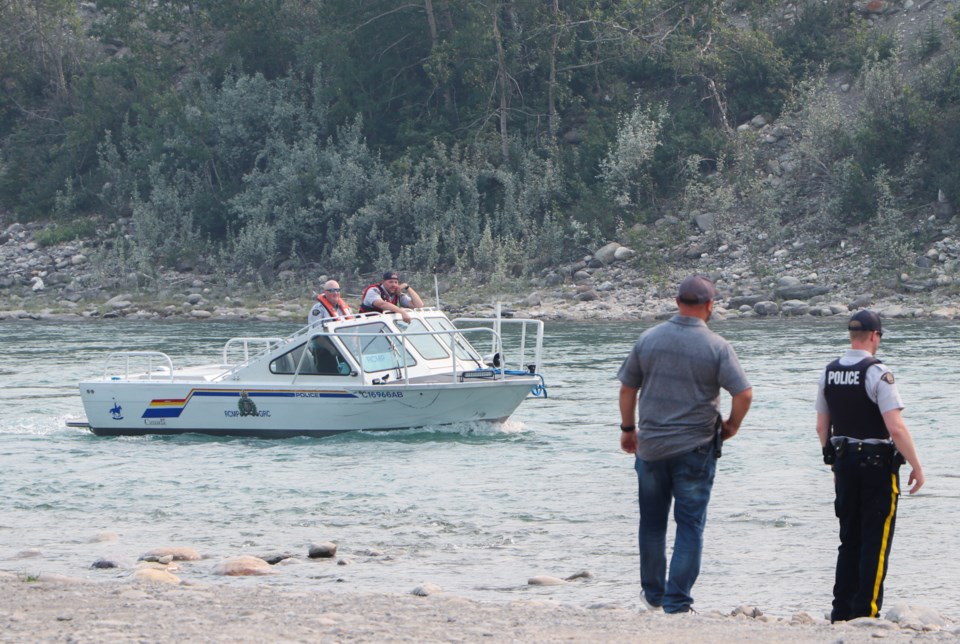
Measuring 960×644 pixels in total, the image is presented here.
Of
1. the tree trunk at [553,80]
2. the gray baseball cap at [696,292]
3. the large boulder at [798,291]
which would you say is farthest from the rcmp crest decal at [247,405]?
the tree trunk at [553,80]

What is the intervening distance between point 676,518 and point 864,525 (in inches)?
43.2

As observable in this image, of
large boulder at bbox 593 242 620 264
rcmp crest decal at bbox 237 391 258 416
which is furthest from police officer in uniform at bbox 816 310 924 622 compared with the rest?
large boulder at bbox 593 242 620 264

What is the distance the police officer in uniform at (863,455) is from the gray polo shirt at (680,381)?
1.91 feet

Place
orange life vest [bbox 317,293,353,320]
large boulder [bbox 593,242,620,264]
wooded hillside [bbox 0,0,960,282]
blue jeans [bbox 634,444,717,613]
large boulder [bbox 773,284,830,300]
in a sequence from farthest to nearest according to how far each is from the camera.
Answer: wooded hillside [bbox 0,0,960,282]
large boulder [bbox 593,242,620,264]
large boulder [bbox 773,284,830,300]
orange life vest [bbox 317,293,353,320]
blue jeans [bbox 634,444,717,613]

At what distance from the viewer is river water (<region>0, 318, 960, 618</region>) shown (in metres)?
10.5

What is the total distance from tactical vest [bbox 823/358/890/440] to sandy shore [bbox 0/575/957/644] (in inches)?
43.2

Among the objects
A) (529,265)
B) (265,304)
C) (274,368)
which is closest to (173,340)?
(265,304)

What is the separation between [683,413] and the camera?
791 centimetres

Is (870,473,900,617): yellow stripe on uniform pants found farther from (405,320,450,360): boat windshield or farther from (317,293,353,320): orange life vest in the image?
(317,293,353,320): orange life vest

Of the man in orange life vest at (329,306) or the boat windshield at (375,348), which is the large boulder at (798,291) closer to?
the boat windshield at (375,348)

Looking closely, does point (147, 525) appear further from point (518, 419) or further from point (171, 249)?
point (171, 249)

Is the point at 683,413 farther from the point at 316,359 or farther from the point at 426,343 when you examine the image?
the point at 426,343

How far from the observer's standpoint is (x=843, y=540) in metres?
8.07

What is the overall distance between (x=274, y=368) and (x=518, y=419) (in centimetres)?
399
